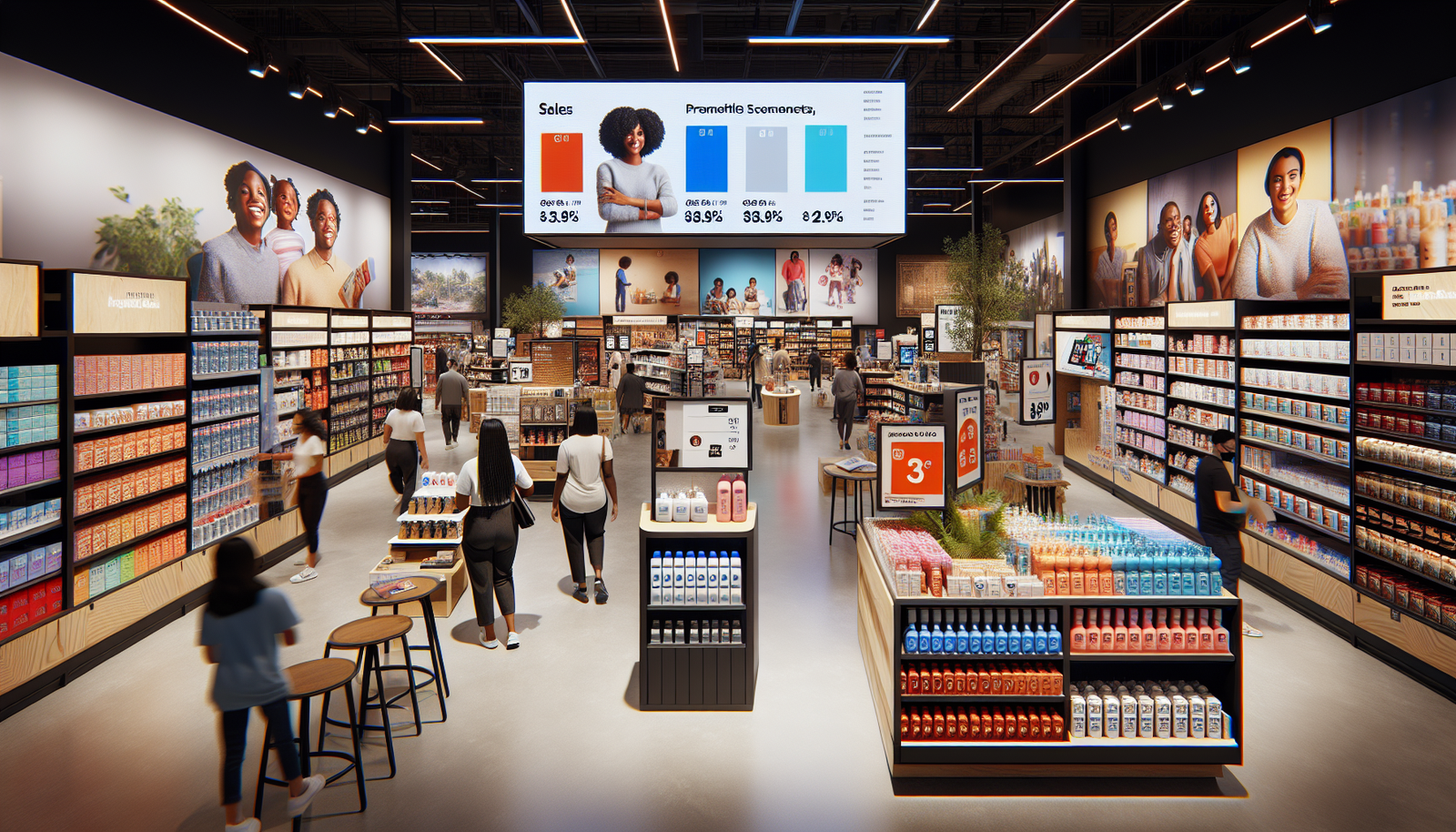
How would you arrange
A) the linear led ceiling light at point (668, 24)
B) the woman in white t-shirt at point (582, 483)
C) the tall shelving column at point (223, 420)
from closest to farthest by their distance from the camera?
the woman in white t-shirt at point (582, 483)
the tall shelving column at point (223, 420)
the linear led ceiling light at point (668, 24)

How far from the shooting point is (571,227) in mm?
5785

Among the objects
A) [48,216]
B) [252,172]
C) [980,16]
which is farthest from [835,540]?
[980,16]

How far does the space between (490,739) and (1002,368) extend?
73.9ft

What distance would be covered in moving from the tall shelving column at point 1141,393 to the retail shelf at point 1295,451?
1749mm

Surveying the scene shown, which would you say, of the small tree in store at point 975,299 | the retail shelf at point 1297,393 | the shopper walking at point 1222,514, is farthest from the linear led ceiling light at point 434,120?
the retail shelf at point 1297,393

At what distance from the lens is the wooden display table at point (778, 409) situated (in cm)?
1684

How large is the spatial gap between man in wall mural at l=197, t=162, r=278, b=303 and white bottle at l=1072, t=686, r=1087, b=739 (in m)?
11.0

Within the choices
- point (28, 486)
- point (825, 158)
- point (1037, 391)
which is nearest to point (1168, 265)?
point (1037, 391)

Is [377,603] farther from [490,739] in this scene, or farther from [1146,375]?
[1146,375]

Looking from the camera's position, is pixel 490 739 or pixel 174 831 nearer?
pixel 174 831

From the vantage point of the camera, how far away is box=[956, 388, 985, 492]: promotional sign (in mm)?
4910

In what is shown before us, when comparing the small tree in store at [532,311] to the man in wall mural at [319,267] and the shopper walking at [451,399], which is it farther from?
the shopper walking at [451,399]

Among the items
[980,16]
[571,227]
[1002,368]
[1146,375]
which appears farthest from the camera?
[1002,368]

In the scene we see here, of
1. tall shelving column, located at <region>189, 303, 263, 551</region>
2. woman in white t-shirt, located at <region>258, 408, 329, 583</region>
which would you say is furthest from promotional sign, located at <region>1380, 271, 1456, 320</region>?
tall shelving column, located at <region>189, 303, 263, 551</region>
